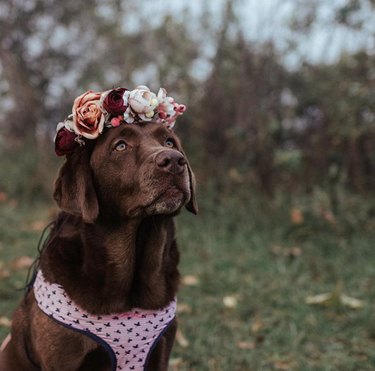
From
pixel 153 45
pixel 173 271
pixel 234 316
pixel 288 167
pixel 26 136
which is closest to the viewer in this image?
pixel 173 271

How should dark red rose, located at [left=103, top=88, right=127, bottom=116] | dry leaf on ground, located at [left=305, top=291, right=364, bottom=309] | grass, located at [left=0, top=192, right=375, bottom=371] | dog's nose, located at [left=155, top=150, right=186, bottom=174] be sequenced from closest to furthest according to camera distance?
1. dog's nose, located at [left=155, top=150, right=186, bottom=174]
2. dark red rose, located at [left=103, top=88, right=127, bottom=116]
3. grass, located at [left=0, top=192, right=375, bottom=371]
4. dry leaf on ground, located at [left=305, top=291, right=364, bottom=309]

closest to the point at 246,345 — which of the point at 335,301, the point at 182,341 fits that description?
the point at 182,341

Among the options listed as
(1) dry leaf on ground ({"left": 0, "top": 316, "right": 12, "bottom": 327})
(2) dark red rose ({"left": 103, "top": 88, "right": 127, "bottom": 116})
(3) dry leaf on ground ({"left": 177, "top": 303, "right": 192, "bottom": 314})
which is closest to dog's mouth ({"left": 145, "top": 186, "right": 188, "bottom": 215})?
(2) dark red rose ({"left": 103, "top": 88, "right": 127, "bottom": 116})

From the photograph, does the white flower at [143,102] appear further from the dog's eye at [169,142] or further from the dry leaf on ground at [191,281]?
the dry leaf on ground at [191,281]

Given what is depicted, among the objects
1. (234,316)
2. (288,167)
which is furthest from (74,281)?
(288,167)

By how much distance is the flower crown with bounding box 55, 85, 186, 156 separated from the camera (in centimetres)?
274

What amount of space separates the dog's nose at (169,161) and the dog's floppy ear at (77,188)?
0.37 metres

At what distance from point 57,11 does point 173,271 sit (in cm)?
798

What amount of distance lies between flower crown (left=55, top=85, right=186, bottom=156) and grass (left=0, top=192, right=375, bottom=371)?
1.87m

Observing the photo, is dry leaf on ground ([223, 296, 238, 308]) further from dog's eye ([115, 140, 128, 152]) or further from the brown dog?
dog's eye ([115, 140, 128, 152])

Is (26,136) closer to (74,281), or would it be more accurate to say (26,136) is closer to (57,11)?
(57,11)

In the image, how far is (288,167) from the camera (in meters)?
7.11

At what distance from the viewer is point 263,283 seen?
5.43m

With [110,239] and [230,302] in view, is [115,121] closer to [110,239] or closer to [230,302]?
[110,239]
